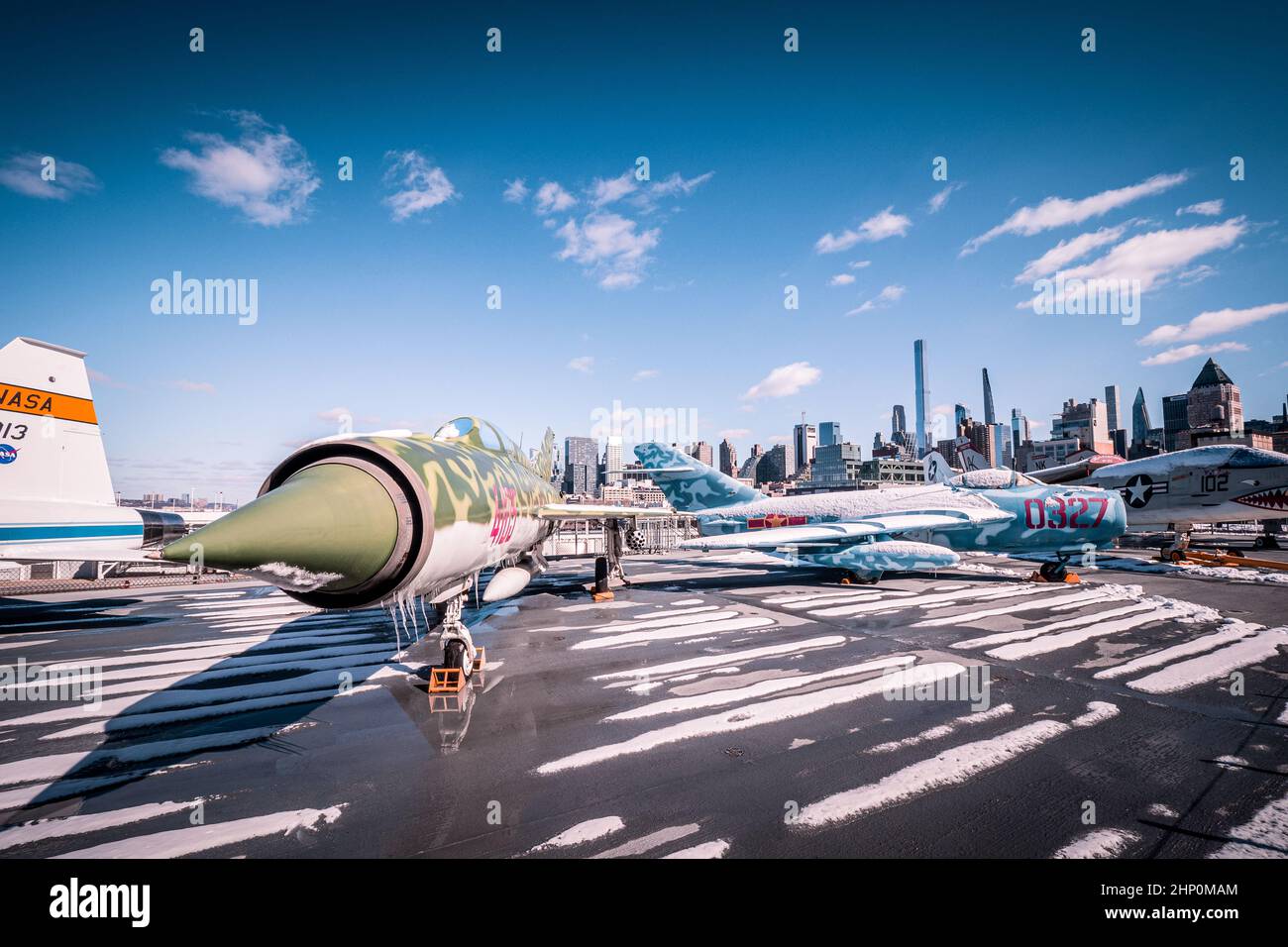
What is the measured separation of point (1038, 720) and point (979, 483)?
13694 mm

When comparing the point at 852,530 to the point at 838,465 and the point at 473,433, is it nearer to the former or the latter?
the point at 473,433

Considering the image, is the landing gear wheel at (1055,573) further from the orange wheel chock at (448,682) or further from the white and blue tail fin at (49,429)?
the white and blue tail fin at (49,429)

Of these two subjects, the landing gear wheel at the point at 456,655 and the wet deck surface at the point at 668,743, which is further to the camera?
the landing gear wheel at the point at 456,655

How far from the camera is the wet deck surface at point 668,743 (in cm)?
361

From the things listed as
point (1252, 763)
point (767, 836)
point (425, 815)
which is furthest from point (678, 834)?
point (1252, 763)

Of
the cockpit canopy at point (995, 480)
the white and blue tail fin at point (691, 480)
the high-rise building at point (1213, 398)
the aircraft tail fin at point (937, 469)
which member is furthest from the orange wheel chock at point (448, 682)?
the high-rise building at point (1213, 398)

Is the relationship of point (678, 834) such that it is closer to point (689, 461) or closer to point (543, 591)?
point (543, 591)

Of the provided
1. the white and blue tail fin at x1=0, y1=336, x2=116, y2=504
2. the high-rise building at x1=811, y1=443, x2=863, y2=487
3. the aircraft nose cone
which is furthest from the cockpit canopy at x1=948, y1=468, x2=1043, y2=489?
the high-rise building at x1=811, y1=443, x2=863, y2=487

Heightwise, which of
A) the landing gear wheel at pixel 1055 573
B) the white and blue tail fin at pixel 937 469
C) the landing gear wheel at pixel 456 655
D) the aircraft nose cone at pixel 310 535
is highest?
the white and blue tail fin at pixel 937 469

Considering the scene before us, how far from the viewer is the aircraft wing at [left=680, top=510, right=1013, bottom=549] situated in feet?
47.6

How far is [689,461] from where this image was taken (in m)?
19.4

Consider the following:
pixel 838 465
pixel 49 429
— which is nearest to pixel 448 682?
pixel 49 429

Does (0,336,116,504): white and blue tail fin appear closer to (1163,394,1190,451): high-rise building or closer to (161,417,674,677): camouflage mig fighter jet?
(161,417,674,677): camouflage mig fighter jet

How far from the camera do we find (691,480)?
19.5m
